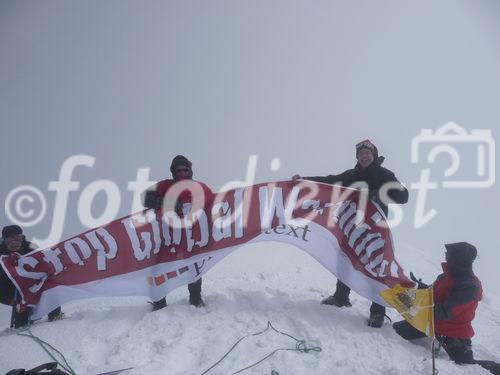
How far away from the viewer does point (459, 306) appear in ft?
12.4

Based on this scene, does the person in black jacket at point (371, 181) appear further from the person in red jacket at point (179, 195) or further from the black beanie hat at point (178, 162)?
the black beanie hat at point (178, 162)

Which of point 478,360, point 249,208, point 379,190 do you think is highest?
point 379,190

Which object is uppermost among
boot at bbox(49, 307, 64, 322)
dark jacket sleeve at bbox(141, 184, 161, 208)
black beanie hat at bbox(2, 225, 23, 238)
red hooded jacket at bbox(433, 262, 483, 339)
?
dark jacket sleeve at bbox(141, 184, 161, 208)

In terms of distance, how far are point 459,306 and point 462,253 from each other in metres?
0.64

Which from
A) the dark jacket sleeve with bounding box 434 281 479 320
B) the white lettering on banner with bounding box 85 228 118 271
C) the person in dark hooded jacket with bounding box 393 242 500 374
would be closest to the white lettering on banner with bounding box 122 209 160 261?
the white lettering on banner with bounding box 85 228 118 271

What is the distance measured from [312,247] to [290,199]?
2.54 feet

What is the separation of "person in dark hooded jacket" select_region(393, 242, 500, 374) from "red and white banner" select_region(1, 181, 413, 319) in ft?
3.27

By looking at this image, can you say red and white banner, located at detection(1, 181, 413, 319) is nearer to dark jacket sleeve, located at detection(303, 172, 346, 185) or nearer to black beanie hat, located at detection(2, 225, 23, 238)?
dark jacket sleeve, located at detection(303, 172, 346, 185)

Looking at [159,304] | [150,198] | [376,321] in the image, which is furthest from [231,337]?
[150,198]

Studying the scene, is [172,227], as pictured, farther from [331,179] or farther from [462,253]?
[462,253]

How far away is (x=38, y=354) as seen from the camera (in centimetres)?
372

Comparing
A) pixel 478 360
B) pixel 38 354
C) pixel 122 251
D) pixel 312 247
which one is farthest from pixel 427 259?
pixel 38 354

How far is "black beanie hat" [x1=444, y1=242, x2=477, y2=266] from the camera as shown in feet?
12.7

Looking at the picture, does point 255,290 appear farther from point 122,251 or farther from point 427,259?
point 427,259
